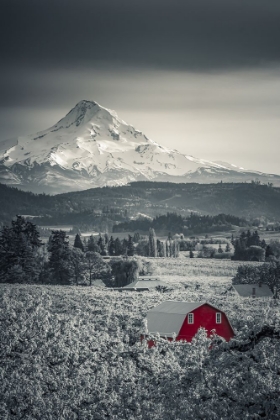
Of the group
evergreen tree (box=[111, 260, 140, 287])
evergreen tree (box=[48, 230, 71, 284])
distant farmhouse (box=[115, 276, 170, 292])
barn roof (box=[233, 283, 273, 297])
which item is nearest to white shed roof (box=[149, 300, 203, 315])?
barn roof (box=[233, 283, 273, 297])

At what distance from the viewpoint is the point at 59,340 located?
3014 centimetres

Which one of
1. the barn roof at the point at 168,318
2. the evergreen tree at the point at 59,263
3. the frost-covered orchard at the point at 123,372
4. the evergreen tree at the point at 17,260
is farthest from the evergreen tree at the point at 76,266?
the frost-covered orchard at the point at 123,372

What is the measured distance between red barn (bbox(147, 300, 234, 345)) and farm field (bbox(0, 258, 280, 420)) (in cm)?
274

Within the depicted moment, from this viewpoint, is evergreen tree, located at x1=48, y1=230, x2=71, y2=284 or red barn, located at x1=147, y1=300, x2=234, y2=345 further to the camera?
evergreen tree, located at x1=48, y1=230, x2=71, y2=284

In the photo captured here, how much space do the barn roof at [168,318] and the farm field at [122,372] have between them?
2095mm

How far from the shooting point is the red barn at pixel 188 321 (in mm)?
41781

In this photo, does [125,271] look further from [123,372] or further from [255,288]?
[123,372]

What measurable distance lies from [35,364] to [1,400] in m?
2.30

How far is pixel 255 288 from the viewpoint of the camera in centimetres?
8562

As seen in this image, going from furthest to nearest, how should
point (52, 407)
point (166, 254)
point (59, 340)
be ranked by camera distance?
1. point (166, 254)
2. point (59, 340)
3. point (52, 407)

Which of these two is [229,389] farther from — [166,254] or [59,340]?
[166,254]

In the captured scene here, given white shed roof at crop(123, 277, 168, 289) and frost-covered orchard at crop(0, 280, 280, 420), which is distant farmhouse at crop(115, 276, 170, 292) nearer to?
white shed roof at crop(123, 277, 168, 289)

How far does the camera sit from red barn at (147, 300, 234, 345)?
4178 cm

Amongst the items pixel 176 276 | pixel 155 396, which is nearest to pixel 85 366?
pixel 155 396
